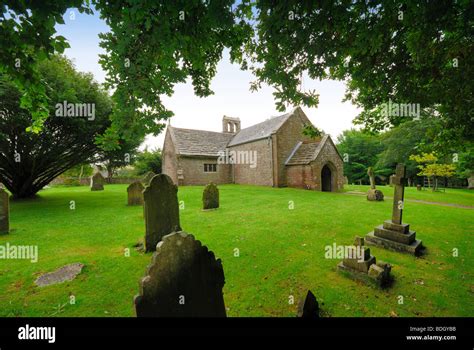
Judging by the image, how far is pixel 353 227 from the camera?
7641mm

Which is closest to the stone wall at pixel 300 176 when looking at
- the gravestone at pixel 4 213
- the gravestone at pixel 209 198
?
the gravestone at pixel 209 198

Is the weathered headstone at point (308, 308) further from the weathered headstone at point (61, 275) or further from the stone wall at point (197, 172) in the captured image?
the stone wall at point (197, 172)

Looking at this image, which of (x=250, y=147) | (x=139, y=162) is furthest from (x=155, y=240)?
(x=139, y=162)

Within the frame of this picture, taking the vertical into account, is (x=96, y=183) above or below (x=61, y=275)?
above

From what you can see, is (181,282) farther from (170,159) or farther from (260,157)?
(170,159)

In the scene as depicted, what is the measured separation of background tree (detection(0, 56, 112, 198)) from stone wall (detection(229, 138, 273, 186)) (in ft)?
46.8

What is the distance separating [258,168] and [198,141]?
8.88 m

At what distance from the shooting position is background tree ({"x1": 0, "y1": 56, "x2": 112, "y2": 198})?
35.2 ft

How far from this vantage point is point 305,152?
20062 mm

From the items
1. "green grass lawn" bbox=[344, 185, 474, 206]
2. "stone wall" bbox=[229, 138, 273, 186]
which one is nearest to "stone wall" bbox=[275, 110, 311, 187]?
"stone wall" bbox=[229, 138, 273, 186]

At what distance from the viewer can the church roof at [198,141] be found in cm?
2466

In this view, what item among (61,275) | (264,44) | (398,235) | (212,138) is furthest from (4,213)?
(212,138)

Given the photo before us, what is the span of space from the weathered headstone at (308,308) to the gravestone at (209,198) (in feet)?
27.1

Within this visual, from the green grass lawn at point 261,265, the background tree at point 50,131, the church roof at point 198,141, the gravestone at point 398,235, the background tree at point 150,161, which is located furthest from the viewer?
the background tree at point 150,161
